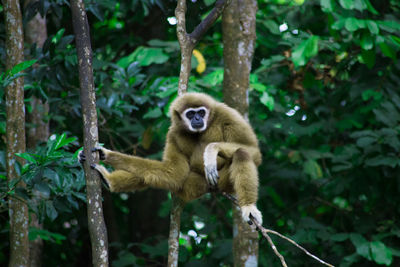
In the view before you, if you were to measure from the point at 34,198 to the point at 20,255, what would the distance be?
108 centimetres

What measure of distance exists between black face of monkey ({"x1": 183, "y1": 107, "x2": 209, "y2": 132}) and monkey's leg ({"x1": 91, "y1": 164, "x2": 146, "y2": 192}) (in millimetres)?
858

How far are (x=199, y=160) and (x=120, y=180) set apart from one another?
0.96 meters

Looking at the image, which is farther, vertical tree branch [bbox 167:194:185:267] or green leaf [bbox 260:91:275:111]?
green leaf [bbox 260:91:275:111]

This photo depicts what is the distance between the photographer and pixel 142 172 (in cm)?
442

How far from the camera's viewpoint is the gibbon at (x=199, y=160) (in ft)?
14.2

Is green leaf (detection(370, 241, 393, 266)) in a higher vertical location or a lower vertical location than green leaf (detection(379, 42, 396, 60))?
lower

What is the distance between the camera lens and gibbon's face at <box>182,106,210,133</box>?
4.87 meters

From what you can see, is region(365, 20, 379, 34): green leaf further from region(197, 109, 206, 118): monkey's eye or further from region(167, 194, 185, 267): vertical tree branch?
region(167, 194, 185, 267): vertical tree branch

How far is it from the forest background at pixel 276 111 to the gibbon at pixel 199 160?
461 millimetres

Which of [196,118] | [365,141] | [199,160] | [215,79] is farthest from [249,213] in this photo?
[365,141]

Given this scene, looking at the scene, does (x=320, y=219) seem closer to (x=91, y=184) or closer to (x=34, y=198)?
(x=34, y=198)

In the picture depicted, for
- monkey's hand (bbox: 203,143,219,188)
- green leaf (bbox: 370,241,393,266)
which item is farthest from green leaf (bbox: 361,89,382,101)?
monkey's hand (bbox: 203,143,219,188)

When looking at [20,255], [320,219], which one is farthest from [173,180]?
[320,219]

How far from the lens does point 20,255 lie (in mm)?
4242
